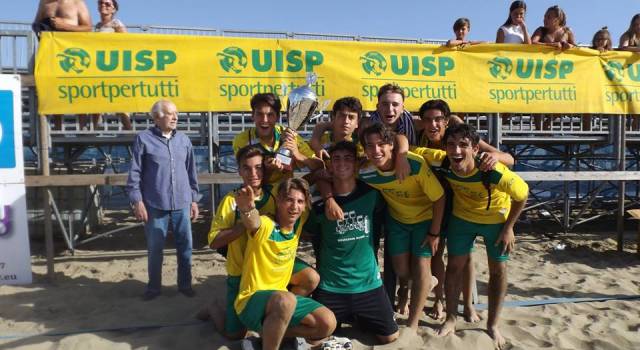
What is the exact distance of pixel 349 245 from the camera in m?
3.35

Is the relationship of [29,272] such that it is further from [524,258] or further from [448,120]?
[524,258]

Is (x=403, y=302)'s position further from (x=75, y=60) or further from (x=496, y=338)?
(x=75, y=60)

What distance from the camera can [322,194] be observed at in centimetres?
336

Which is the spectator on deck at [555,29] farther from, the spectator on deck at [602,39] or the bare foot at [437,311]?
the bare foot at [437,311]

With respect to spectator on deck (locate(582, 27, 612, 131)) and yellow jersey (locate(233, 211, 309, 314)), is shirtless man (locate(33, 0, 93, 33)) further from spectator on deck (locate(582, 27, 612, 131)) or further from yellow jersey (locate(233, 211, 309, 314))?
spectator on deck (locate(582, 27, 612, 131))

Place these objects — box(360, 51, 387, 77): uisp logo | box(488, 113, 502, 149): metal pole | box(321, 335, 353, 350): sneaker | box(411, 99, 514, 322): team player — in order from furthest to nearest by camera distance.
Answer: box(488, 113, 502, 149): metal pole < box(360, 51, 387, 77): uisp logo < box(411, 99, 514, 322): team player < box(321, 335, 353, 350): sneaker

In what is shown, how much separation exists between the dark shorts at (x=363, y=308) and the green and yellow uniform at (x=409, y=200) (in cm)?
47

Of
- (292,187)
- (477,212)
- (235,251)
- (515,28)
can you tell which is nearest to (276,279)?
(235,251)

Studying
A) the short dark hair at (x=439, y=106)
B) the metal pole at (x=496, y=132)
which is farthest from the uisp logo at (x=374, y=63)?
the short dark hair at (x=439, y=106)

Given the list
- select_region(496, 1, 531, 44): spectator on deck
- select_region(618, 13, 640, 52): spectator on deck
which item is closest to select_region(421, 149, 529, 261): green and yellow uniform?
select_region(496, 1, 531, 44): spectator on deck

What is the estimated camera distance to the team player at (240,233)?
314 cm

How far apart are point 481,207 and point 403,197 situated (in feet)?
1.96

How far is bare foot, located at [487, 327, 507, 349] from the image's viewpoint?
131 inches

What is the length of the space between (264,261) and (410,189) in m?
1.21
